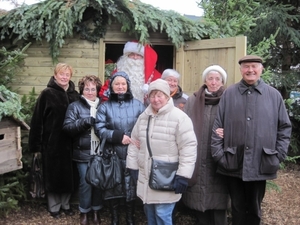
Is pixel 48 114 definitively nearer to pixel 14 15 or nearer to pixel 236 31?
pixel 14 15

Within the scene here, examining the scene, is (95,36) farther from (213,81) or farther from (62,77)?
(213,81)

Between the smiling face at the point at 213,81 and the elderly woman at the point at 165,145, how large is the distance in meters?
0.63

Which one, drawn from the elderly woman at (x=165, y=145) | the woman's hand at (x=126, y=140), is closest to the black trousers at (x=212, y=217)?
the elderly woman at (x=165, y=145)

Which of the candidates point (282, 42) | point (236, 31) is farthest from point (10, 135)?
point (282, 42)

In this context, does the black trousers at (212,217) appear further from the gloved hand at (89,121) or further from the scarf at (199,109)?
the gloved hand at (89,121)

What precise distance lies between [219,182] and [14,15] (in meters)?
3.66

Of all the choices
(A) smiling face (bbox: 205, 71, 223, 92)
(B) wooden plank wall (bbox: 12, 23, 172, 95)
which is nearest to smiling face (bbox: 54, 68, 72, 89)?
(B) wooden plank wall (bbox: 12, 23, 172, 95)

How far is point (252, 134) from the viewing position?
3631 millimetres

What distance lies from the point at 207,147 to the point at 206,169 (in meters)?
0.24

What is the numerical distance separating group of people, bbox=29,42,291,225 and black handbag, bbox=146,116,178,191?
6 centimetres

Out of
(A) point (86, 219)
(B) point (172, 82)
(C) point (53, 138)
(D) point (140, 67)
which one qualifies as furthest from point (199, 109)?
(D) point (140, 67)

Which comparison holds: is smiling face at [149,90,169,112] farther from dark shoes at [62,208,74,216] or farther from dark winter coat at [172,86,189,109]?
dark shoes at [62,208,74,216]

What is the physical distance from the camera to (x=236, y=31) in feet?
18.9

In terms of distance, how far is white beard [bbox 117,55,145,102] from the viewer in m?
5.89
